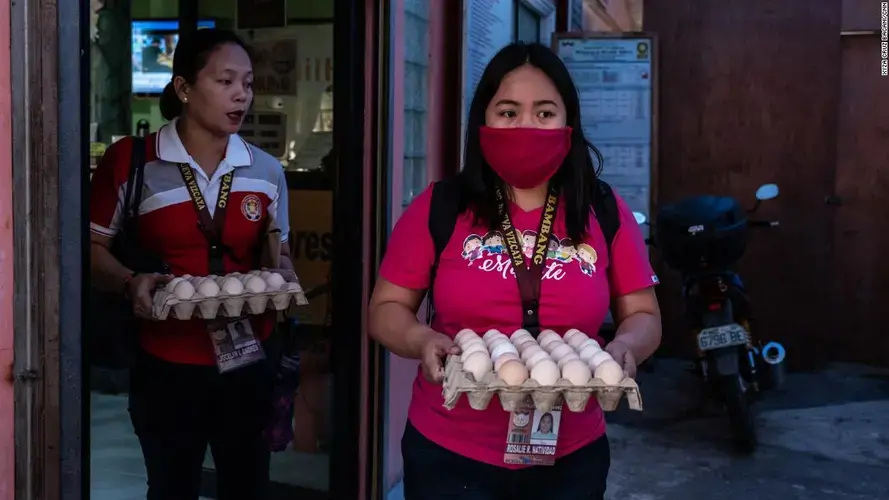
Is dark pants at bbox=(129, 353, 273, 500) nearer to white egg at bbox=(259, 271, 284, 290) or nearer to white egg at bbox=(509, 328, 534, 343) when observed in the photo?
white egg at bbox=(259, 271, 284, 290)

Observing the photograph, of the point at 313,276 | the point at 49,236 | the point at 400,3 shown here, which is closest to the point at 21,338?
the point at 49,236

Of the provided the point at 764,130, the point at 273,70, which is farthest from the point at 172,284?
the point at 764,130

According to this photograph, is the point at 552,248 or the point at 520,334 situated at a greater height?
the point at 552,248

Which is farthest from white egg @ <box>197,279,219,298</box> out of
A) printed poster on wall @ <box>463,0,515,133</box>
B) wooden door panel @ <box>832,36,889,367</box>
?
wooden door panel @ <box>832,36,889,367</box>

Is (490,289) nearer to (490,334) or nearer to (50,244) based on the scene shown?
(490,334)

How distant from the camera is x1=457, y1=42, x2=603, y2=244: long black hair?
2357 millimetres

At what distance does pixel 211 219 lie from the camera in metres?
2.87

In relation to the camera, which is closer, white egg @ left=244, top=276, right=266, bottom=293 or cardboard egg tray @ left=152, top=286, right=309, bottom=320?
cardboard egg tray @ left=152, top=286, right=309, bottom=320

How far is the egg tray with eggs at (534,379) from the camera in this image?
2049 millimetres

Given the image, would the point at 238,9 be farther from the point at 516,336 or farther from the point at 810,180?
the point at 810,180

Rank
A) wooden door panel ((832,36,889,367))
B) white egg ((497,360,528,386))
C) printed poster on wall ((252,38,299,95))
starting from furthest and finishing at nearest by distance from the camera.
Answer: wooden door panel ((832,36,889,367)), printed poster on wall ((252,38,299,95)), white egg ((497,360,528,386))

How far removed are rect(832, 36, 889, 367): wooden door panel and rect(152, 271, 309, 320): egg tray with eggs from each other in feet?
20.9

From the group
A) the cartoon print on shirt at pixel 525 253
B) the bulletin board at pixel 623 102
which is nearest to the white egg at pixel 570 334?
the cartoon print on shirt at pixel 525 253

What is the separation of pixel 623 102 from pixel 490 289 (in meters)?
5.09
